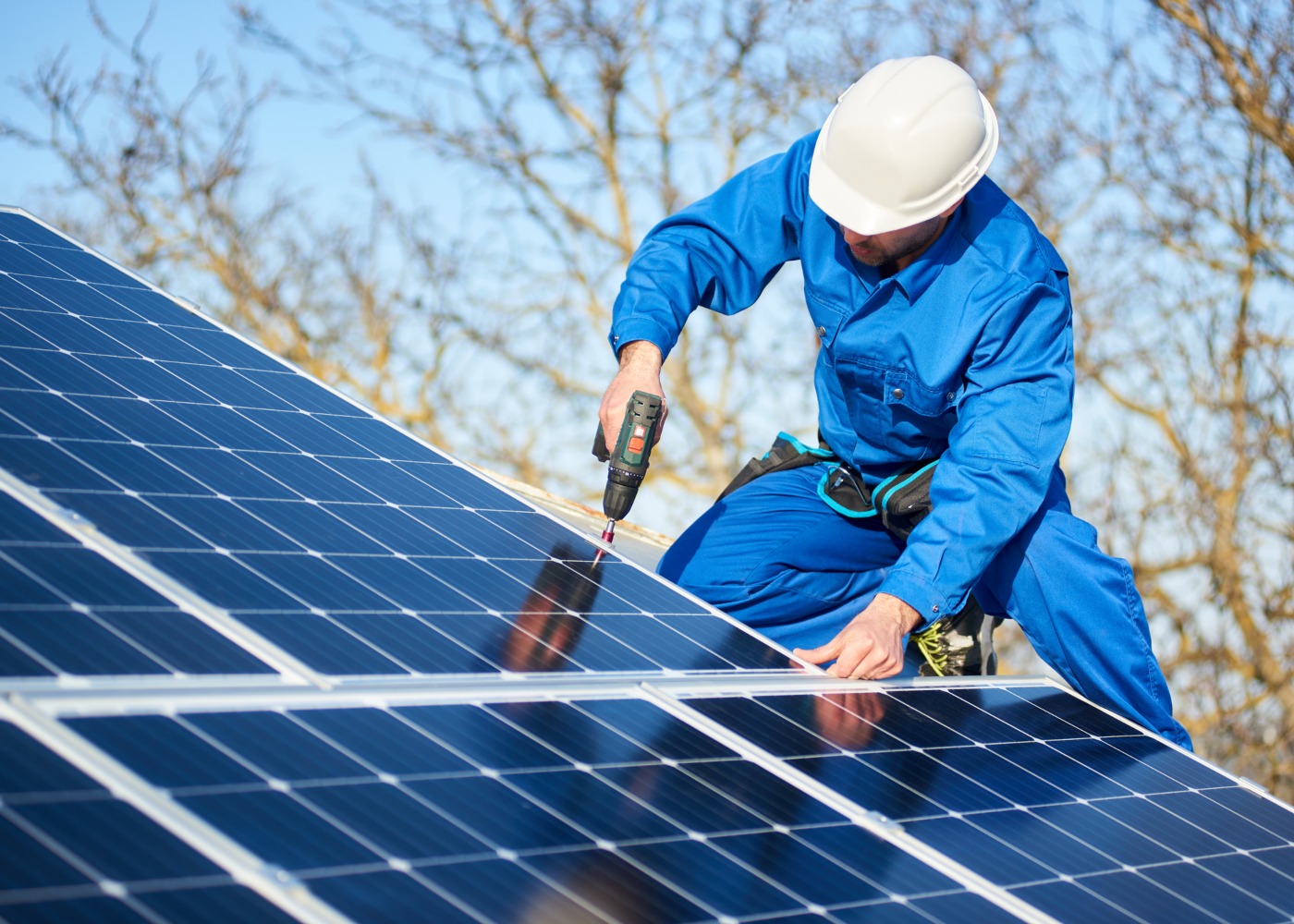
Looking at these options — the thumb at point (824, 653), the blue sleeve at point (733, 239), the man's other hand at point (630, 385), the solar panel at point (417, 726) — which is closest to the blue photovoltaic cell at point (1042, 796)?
the solar panel at point (417, 726)

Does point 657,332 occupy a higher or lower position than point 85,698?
higher

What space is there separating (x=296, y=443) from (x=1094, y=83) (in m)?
14.8

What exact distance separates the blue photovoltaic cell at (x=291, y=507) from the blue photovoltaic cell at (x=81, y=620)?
0.15 m

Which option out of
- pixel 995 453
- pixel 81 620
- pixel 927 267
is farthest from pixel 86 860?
pixel 927 267

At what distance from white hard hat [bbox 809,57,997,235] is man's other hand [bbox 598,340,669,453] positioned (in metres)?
0.80

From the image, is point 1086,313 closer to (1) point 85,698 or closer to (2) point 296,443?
(2) point 296,443

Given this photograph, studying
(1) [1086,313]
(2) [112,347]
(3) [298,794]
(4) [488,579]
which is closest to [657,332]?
(4) [488,579]

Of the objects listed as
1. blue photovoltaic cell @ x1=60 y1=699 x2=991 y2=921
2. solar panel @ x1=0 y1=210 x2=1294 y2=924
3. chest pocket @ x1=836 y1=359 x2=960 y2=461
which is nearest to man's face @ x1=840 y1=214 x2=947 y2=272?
chest pocket @ x1=836 y1=359 x2=960 y2=461

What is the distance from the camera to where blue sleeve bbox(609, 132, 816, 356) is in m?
5.12

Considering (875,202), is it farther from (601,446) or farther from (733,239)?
(601,446)

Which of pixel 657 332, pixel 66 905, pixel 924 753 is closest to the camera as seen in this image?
pixel 66 905

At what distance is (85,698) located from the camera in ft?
7.04

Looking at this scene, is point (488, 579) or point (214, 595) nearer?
point (214, 595)

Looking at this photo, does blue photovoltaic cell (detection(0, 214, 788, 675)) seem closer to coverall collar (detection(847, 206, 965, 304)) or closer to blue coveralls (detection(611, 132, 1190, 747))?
blue coveralls (detection(611, 132, 1190, 747))
